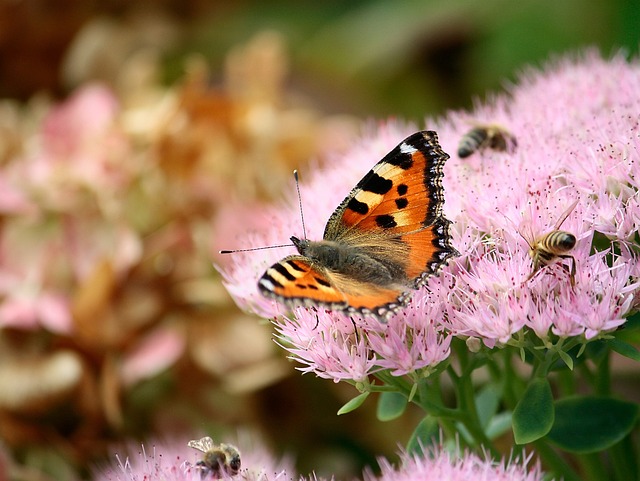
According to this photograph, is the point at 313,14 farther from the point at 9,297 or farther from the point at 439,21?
the point at 9,297

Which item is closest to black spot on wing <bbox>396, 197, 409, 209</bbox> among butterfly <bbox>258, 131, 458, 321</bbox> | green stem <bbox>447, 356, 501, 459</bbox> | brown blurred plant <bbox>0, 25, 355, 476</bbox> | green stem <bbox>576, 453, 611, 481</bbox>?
butterfly <bbox>258, 131, 458, 321</bbox>

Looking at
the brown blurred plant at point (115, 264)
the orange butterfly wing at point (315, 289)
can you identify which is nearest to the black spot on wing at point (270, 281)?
the orange butterfly wing at point (315, 289)

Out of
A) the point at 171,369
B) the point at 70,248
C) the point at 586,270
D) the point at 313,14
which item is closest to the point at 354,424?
the point at 171,369

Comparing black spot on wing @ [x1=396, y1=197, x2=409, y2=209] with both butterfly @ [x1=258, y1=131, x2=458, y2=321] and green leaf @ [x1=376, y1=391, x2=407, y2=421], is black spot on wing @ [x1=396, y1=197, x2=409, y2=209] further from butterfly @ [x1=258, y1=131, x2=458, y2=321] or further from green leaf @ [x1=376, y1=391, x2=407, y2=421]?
green leaf @ [x1=376, y1=391, x2=407, y2=421]

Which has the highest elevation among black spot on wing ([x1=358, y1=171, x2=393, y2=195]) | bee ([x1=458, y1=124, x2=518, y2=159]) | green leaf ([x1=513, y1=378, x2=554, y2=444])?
bee ([x1=458, y1=124, x2=518, y2=159])

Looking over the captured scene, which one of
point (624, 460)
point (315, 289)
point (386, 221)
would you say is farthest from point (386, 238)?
point (624, 460)

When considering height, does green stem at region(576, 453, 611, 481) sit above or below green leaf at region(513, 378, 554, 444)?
below

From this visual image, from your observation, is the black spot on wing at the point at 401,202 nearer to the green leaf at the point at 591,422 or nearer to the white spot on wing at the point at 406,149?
the white spot on wing at the point at 406,149
